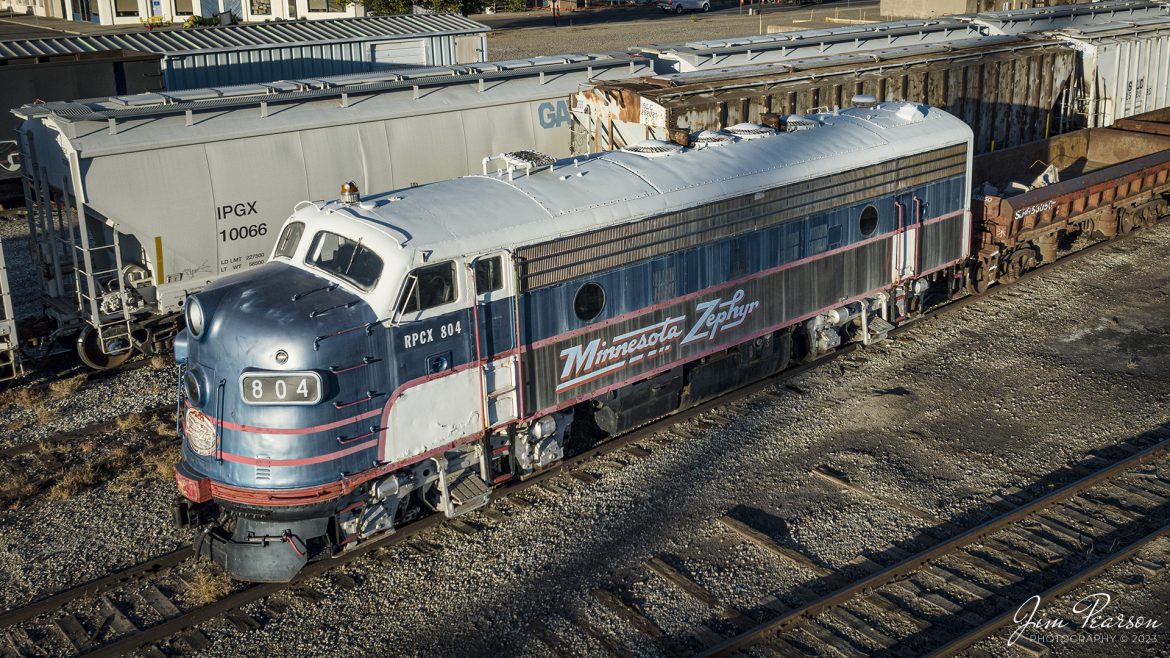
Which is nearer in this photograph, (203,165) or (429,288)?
(429,288)

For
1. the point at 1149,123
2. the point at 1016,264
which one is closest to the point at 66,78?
the point at 1016,264

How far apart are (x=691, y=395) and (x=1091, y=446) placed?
504cm

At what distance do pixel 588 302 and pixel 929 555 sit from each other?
4.55m

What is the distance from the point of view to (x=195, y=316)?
10.3m

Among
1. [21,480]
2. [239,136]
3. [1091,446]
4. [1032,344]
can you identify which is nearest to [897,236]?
[1032,344]

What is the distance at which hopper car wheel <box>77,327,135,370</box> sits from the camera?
16578 millimetres

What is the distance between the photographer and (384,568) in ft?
36.0

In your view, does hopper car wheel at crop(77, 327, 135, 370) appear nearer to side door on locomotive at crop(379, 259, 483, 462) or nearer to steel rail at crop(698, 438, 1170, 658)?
side door on locomotive at crop(379, 259, 483, 462)

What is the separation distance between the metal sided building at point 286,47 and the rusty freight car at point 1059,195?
17570 mm

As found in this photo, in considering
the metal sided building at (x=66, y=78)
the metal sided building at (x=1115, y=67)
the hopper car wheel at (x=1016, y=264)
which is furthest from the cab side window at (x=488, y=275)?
the metal sided building at (x=1115, y=67)

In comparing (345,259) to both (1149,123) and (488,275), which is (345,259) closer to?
(488,275)

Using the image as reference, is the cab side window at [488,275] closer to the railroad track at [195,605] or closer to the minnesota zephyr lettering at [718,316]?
the railroad track at [195,605]

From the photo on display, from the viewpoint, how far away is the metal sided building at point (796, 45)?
80.0ft
